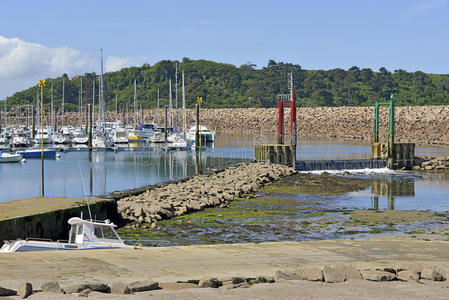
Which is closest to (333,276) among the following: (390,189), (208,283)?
(208,283)

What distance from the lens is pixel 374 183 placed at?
49.7 metres

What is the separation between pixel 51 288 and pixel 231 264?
505 cm

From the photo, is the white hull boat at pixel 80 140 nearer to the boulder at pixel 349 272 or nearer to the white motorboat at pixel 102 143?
the white motorboat at pixel 102 143

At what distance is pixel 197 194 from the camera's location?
1459 inches

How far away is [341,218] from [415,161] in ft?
117

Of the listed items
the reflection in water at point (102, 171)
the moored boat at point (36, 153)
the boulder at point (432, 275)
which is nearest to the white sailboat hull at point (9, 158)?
the reflection in water at point (102, 171)

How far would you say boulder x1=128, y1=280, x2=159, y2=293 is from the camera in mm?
13039

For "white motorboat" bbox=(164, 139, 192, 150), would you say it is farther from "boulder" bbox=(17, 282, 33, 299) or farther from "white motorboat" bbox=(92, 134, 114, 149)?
"boulder" bbox=(17, 282, 33, 299)

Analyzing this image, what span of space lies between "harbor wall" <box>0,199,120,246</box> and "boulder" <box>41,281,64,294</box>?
746 centimetres

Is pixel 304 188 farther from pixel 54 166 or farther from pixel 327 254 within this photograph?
pixel 54 166

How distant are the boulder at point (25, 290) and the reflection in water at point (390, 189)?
27176 mm

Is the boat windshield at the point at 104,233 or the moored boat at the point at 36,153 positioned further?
the moored boat at the point at 36,153

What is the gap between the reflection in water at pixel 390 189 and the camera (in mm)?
40812

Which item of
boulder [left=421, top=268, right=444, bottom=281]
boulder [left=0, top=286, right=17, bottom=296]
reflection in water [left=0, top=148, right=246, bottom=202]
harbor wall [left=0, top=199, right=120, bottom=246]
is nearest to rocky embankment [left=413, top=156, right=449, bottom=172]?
reflection in water [left=0, top=148, right=246, bottom=202]
